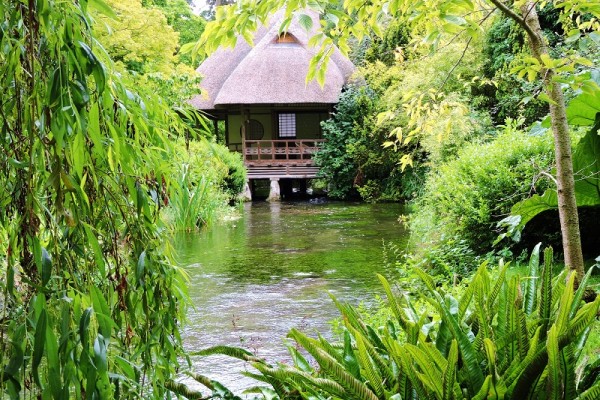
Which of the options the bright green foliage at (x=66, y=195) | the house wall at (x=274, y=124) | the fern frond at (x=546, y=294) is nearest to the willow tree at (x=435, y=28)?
the bright green foliage at (x=66, y=195)

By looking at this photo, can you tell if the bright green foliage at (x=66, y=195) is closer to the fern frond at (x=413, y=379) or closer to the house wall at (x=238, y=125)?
the fern frond at (x=413, y=379)

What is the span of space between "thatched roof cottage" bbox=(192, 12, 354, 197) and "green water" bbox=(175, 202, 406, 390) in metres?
8.50

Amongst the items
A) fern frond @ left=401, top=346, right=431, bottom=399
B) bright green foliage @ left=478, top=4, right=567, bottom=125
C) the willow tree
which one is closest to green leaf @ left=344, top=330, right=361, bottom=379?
fern frond @ left=401, top=346, right=431, bottom=399

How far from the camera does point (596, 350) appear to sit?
3232 millimetres

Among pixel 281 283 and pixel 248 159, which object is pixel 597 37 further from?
pixel 248 159

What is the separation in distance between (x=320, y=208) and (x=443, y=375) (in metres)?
15.4

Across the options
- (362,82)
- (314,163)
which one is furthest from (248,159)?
(362,82)

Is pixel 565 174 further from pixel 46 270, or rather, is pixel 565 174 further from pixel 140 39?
pixel 140 39

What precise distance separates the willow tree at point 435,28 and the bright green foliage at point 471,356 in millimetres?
816

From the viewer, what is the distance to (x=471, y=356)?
224 centimetres

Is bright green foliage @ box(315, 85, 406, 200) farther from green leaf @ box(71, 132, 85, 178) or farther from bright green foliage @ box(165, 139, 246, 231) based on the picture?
green leaf @ box(71, 132, 85, 178)

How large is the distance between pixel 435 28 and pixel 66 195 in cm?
203

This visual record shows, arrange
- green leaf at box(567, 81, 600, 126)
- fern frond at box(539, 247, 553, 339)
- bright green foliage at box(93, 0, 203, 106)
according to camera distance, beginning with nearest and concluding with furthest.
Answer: fern frond at box(539, 247, 553, 339) → green leaf at box(567, 81, 600, 126) → bright green foliage at box(93, 0, 203, 106)

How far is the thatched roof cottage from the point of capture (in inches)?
889
